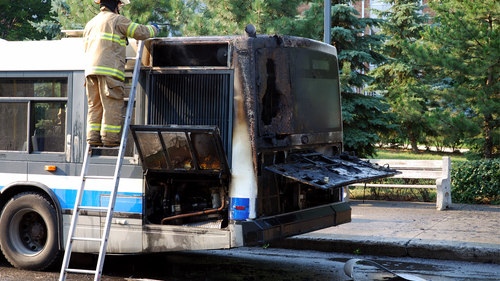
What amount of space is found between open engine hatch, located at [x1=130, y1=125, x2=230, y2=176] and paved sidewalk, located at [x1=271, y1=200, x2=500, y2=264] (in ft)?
9.85

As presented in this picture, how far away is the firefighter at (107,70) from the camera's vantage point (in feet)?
18.7

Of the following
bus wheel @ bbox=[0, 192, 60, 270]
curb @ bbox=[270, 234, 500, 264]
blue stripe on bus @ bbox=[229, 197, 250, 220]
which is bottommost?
curb @ bbox=[270, 234, 500, 264]

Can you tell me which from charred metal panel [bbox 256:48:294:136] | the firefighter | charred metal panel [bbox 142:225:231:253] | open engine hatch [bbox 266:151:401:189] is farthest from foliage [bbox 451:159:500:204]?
the firefighter

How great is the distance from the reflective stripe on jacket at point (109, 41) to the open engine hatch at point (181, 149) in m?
0.71

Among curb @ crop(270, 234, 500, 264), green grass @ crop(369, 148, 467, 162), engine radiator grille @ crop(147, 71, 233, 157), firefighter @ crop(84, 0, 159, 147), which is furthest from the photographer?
green grass @ crop(369, 148, 467, 162)

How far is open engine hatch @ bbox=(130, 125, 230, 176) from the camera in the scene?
5.60 metres

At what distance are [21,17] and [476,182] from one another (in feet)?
64.9

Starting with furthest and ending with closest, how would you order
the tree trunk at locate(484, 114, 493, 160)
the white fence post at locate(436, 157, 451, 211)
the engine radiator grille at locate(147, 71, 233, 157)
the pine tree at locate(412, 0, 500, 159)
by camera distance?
the tree trunk at locate(484, 114, 493, 160)
the pine tree at locate(412, 0, 500, 159)
the white fence post at locate(436, 157, 451, 211)
the engine radiator grille at locate(147, 71, 233, 157)

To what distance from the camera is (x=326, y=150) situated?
23.5 feet

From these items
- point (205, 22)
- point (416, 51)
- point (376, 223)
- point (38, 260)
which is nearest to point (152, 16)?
point (205, 22)

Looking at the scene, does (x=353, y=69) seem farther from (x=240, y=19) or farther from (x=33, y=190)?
(x=33, y=190)

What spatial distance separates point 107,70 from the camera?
569cm

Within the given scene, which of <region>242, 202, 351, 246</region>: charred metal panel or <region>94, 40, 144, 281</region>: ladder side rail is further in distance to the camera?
<region>242, 202, 351, 246</region>: charred metal panel

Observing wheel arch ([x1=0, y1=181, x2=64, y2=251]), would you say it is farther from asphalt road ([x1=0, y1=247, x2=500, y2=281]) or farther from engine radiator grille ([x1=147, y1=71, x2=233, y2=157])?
engine radiator grille ([x1=147, y1=71, x2=233, y2=157])
